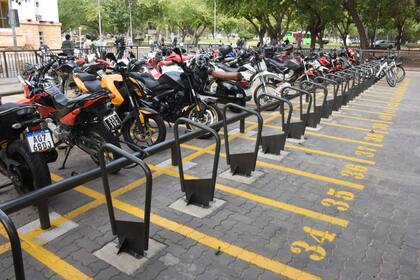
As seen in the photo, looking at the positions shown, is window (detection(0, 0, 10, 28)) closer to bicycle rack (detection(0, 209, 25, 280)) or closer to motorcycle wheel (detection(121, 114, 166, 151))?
motorcycle wheel (detection(121, 114, 166, 151))

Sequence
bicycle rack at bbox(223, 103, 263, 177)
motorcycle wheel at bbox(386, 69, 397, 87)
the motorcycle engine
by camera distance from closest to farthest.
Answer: bicycle rack at bbox(223, 103, 263, 177) < the motorcycle engine < motorcycle wheel at bbox(386, 69, 397, 87)

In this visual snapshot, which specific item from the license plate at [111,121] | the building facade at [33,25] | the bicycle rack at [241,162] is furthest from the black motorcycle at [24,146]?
the building facade at [33,25]

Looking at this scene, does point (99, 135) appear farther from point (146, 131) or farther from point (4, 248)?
point (4, 248)

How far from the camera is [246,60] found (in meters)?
9.98

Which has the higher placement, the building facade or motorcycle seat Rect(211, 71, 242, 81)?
the building facade

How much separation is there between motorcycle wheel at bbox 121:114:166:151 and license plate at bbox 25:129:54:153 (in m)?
1.60

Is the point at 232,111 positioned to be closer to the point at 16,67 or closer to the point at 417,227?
the point at 417,227

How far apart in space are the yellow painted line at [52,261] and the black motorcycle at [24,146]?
0.53m

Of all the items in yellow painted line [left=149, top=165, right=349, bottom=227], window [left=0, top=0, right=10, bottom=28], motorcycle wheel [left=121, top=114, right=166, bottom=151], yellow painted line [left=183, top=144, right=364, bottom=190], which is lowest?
yellow painted line [left=149, top=165, right=349, bottom=227]

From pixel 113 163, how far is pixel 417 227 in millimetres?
2877

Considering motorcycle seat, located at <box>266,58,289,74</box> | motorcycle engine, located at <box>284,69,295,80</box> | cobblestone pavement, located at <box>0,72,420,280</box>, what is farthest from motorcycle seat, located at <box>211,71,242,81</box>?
motorcycle engine, located at <box>284,69,295,80</box>

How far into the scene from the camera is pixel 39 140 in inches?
136

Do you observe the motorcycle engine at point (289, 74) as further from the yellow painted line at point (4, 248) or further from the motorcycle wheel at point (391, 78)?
the yellow painted line at point (4, 248)

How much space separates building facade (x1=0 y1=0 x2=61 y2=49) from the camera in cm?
2412
